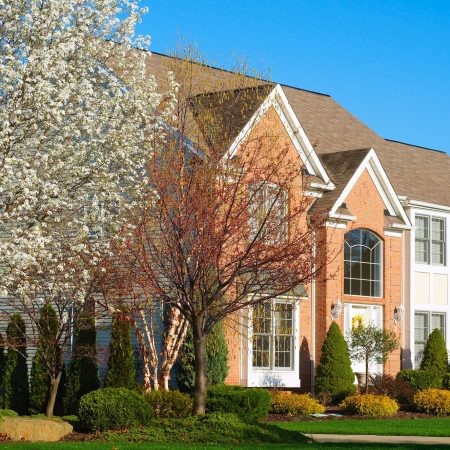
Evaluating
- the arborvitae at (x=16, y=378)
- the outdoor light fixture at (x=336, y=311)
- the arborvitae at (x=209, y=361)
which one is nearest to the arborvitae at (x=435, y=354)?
the outdoor light fixture at (x=336, y=311)

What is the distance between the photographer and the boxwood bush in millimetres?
18031

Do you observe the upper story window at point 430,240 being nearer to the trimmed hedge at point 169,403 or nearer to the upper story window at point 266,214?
the upper story window at point 266,214

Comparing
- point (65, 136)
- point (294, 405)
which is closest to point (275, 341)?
point (294, 405)

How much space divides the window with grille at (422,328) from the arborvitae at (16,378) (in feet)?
42.9

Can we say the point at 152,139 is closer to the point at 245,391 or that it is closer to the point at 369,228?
the point at 245,391

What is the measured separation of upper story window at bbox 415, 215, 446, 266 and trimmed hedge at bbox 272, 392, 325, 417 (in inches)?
377

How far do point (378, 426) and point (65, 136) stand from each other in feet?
30.9

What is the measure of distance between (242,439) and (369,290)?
530 inches

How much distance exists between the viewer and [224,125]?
21.8 meters

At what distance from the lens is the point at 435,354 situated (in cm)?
3030

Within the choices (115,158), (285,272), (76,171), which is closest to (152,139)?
(115,158)

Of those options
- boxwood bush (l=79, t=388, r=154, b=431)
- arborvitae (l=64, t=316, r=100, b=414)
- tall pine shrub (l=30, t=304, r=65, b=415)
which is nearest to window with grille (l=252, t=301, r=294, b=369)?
arborvitae (l=64, t=316, r=100, b=414)

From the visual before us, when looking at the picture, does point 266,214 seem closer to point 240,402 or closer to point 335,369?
point 240,402

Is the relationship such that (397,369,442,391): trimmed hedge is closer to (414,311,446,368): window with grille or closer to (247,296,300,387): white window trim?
(414,311,446,368): window with grille
